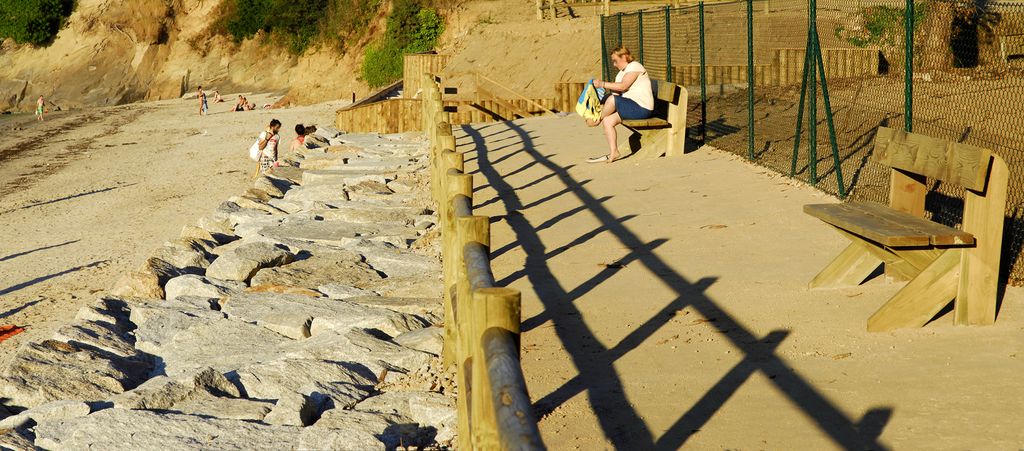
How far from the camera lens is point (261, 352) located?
7.43 meters

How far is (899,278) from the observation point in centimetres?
659

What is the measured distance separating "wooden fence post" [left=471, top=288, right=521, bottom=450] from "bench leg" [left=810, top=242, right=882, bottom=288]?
359 cm

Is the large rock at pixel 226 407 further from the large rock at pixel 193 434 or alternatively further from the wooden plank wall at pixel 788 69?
the wooden plank wall at pixel 788 69

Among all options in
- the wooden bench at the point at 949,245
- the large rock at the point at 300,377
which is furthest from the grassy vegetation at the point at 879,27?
the large rock at the point at 300,377

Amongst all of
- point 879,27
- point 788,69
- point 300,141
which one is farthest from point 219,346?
point 788,69

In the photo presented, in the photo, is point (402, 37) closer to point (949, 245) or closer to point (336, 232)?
point (336, 232)

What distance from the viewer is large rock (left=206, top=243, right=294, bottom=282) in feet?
31.8

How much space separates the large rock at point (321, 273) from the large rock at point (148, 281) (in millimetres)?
942

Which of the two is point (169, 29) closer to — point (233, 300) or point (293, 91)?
point (293, 91)

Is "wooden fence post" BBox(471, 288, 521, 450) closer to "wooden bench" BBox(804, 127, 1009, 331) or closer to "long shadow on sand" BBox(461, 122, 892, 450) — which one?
"long shadow on sand" BBox(461, 122, 892, 450)

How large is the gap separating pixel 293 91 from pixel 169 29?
13720 millimetres

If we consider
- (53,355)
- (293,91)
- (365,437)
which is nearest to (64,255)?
(53,355)

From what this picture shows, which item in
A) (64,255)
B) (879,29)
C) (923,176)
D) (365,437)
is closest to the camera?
(365,437)

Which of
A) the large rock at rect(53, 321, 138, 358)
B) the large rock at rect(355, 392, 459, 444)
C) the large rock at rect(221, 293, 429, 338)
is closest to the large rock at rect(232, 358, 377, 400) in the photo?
the large rock at rect(355, 392, 459, 444)
